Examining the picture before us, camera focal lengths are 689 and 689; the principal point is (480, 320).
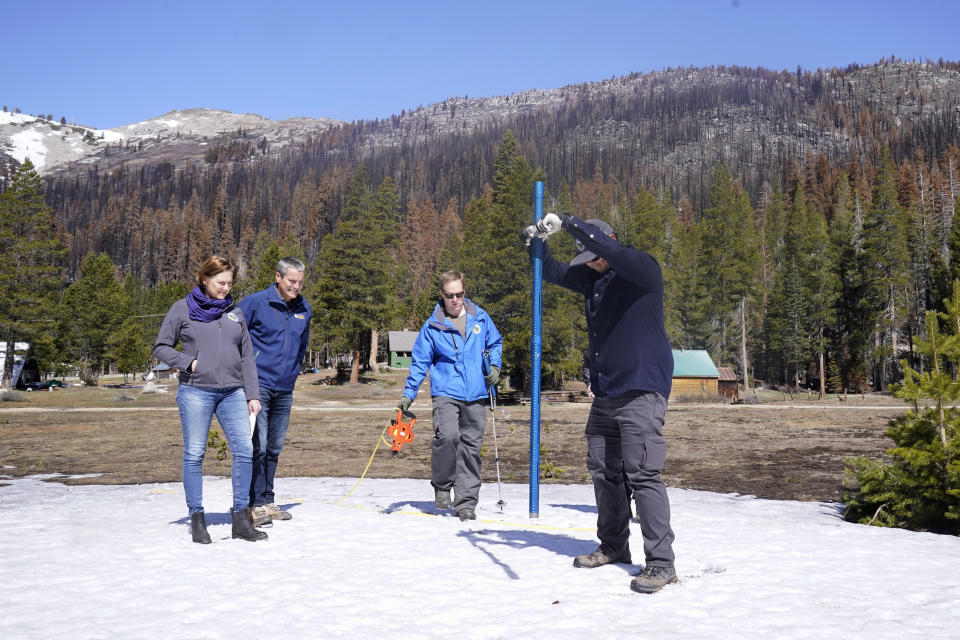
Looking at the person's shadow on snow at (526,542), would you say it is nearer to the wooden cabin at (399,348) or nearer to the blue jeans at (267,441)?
the blue jeans at (267,441)

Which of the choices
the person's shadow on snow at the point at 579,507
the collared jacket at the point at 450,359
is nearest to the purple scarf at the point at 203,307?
the collared jacket at the point at 450,359

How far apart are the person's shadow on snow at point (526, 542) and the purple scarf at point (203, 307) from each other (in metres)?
2.69

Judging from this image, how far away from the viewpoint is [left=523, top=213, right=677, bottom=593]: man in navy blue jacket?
14.1ft

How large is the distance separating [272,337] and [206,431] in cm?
104

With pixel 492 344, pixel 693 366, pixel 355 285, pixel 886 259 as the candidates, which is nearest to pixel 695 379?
pixel 693 366

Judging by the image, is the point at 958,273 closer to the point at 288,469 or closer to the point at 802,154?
the point at 288,469

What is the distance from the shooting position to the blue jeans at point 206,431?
5.35m

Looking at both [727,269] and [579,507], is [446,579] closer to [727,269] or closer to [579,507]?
[579,507]

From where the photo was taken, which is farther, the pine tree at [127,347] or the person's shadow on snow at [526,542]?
the pine tree at [127,347]

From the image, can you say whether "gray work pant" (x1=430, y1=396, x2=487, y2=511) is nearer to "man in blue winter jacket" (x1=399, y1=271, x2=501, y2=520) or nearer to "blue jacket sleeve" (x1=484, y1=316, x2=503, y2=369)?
"man in blue winter jacket" (x1=399, y1=271, x2=501, y2=520)

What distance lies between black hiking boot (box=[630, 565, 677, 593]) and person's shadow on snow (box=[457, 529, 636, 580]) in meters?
0.50

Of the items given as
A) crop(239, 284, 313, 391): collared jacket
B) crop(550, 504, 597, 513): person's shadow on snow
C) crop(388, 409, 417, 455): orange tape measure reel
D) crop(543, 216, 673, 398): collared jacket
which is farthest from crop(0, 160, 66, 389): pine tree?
crop(543, 216, 673, 398): collared jacket

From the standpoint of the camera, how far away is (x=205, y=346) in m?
5.38

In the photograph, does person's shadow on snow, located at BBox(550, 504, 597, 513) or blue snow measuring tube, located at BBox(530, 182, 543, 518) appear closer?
blue snow measuring tube, located at BBox(530, 182, 543, 518)
